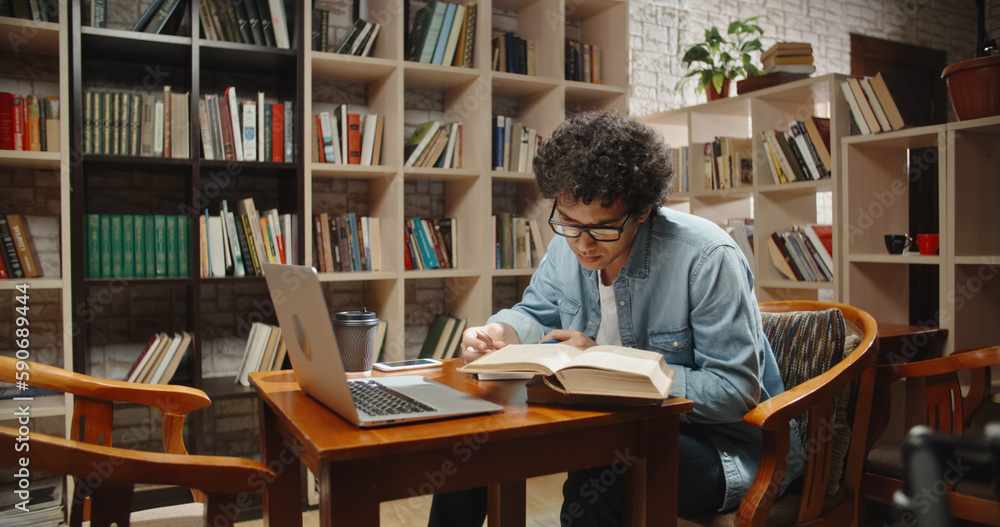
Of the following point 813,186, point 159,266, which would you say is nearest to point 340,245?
point 159,266

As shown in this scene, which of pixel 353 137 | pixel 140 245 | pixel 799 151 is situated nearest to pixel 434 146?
pixel 353 137

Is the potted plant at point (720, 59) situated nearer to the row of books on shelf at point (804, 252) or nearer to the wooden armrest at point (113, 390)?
the row of books on shelf at point (804, 252)

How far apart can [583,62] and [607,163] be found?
7.07ft

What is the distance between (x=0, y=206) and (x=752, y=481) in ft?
8.74

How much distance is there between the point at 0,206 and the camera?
2.42 m

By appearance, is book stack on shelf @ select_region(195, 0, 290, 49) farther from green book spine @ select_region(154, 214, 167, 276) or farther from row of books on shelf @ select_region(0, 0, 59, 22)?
green book spine @ select_region(154, 214, 167, 276)

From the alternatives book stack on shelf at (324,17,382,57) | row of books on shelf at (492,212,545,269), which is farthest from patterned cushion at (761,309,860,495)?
book stack on shelf at (324,17,382,57)

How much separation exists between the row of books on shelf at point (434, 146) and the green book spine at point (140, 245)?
1.03 metres

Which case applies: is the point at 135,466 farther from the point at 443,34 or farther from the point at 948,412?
the point at 443,34

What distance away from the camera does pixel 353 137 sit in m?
2.74

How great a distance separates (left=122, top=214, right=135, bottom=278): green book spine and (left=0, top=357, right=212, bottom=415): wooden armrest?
1041 millimetres

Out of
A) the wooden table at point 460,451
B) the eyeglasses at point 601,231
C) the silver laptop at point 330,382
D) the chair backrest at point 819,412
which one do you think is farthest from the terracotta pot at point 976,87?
the silver laptop at point 330,382

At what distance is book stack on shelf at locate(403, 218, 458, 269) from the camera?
2889mm

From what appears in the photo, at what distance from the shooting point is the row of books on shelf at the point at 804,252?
108 inches
